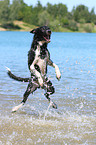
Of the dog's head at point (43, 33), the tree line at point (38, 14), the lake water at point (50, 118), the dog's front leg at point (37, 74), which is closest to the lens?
the lake water at point (50, 118)

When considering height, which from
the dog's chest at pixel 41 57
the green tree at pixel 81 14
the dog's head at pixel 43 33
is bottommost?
the green tree at pixel 81 14

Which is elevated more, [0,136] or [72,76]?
[0,136]

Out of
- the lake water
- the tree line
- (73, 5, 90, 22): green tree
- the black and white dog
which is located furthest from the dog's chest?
(73, 5, 90, 22): green tree

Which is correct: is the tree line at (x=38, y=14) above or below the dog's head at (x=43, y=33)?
below

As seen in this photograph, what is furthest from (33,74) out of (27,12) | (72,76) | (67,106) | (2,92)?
(27,12)

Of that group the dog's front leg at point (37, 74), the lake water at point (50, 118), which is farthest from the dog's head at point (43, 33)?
the lake water at point (50, 118)

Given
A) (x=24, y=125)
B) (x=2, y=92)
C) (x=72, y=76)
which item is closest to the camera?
(x=24, y=125)

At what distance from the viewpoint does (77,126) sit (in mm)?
6102

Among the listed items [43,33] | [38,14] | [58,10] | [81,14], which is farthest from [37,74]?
[81,14]

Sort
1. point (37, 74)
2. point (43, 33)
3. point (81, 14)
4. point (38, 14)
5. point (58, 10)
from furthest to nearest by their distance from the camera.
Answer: point (81, 14) < point (38, 14) < point (58, 10) < point (37, 74) < point (43, 33)

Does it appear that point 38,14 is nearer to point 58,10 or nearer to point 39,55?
point 58,10

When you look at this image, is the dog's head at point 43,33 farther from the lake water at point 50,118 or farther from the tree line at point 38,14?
the tree line at point 38,14

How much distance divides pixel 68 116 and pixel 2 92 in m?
3.35

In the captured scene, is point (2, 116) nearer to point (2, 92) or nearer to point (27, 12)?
point (2, 92)
